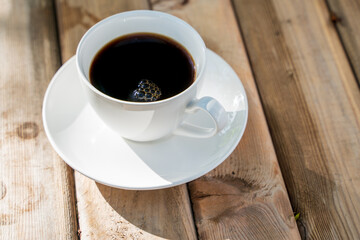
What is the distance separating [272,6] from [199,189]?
68 cm

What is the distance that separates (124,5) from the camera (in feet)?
3.76

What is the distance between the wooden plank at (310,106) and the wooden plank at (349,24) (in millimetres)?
24

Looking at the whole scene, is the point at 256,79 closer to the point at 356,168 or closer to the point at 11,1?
the point at 356,168

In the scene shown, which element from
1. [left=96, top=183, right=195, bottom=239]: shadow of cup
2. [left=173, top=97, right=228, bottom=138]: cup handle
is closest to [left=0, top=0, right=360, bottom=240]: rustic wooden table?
[left=96, top=183, right=195, bottom=239]: shadow of cup

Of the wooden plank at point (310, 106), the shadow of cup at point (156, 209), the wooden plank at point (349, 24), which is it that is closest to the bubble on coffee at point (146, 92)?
the shadow of cup at point (156, 209)

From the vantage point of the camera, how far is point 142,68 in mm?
878

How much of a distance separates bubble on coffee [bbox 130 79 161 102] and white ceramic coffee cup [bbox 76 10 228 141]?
8 cm

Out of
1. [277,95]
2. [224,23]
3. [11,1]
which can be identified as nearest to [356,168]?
[277,95]

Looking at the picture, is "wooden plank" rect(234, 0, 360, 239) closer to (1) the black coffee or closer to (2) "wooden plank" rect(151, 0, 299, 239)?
(2) "wooden plank" rect(151, 0, 299, 239)

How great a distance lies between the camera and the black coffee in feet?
2.75

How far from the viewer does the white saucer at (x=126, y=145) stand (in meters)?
0.79

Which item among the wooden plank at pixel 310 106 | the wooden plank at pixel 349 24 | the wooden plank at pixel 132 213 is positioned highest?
the wooden plank at pixel 349 24

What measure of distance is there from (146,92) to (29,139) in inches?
13.0

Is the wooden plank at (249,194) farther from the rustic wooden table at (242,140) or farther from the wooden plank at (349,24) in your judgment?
the wooden plank at (349,24)
